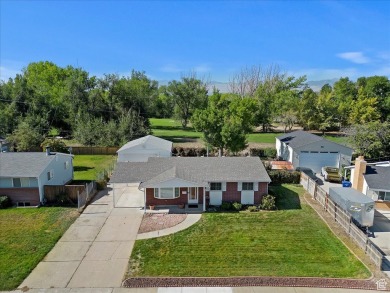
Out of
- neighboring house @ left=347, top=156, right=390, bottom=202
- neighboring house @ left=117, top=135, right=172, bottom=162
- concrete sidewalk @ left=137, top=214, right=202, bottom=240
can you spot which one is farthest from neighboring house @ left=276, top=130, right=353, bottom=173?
concrete sidewalk @ left=137, top=214, right=202, bottom=240

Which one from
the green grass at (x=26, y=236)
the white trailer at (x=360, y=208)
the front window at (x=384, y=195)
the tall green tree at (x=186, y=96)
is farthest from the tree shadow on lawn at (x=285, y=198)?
the tall green tree at (x=186, y=96)

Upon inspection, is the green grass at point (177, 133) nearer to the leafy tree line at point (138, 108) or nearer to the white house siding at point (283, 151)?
the leafy tree line at point (138, 108)

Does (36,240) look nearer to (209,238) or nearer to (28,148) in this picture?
(209,238)

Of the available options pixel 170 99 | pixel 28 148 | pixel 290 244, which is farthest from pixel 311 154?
pixel 170 99

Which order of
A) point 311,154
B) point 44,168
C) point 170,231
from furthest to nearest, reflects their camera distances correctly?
point 311,154 → point 44,168 → point 170,231

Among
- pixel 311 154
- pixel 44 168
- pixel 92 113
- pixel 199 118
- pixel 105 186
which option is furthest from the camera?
pixel 92 113

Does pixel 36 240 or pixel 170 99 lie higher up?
pixel 170 99

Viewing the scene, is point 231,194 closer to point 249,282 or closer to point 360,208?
point 360,208

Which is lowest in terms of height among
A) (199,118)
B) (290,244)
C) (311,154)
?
(290,244)
